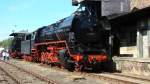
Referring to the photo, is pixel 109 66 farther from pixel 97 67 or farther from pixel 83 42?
pixel 83 42

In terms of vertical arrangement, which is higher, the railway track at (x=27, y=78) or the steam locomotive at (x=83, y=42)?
the steam locomotive at (x=83, y=42)

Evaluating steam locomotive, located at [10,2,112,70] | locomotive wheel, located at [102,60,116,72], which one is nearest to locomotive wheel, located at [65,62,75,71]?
steam locomotive, located at [10,2,112,70]

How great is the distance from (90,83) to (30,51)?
69.4 feet

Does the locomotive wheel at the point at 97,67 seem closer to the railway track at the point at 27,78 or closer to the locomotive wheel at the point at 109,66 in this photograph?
the locomotive wheel at the point at 109,66

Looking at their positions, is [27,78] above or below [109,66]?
below

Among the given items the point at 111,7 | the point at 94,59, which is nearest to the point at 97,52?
the point at 94,59

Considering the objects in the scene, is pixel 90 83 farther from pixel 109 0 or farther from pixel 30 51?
pixel 30 51

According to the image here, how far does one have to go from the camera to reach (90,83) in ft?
55.9

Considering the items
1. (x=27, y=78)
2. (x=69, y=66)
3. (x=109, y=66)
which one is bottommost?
(x=27, y=78)

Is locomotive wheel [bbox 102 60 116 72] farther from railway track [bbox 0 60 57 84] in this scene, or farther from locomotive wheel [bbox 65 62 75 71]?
railway track [bbox 0 60 57 84]

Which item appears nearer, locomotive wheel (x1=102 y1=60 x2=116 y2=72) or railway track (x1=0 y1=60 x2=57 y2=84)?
railway track (x1=0 y1=60 x2=57 y2=84)

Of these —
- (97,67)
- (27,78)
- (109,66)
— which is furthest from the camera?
(109,66)

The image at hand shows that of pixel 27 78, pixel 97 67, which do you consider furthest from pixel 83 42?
pixel 27 78

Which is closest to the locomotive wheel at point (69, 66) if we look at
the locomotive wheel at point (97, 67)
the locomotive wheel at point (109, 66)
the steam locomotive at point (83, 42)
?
the steam locomotive at point (83, 42)
